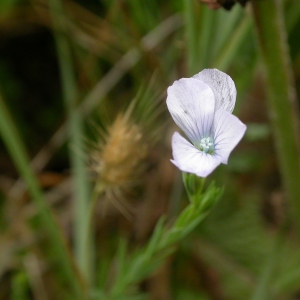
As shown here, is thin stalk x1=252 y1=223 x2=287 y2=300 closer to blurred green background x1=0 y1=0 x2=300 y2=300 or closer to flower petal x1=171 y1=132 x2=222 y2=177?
blurred green background x1=0 y1=0 x2=300 y2=300

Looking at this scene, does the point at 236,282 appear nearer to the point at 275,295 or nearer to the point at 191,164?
the point at 275,295

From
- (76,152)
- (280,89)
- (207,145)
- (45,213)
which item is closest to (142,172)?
(76,152)

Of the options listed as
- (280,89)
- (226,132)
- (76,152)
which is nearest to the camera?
(226,132)

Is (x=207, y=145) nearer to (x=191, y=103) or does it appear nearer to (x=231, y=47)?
(x=191, y=103)

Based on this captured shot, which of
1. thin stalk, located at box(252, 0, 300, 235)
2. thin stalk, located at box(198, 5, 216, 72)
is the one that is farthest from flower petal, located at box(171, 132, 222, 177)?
thin stalk, located at box(198, 5, 216, 72)

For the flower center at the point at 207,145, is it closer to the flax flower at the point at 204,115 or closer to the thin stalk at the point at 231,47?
the flax flower at the point at 204,115

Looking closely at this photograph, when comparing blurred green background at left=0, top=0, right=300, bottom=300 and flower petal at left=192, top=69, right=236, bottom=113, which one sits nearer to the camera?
flower petal at left=192, top=69, right=236, bottom=113

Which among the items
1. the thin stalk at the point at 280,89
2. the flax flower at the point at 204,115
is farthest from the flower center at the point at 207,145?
the thin stalk at the point at 280,89
